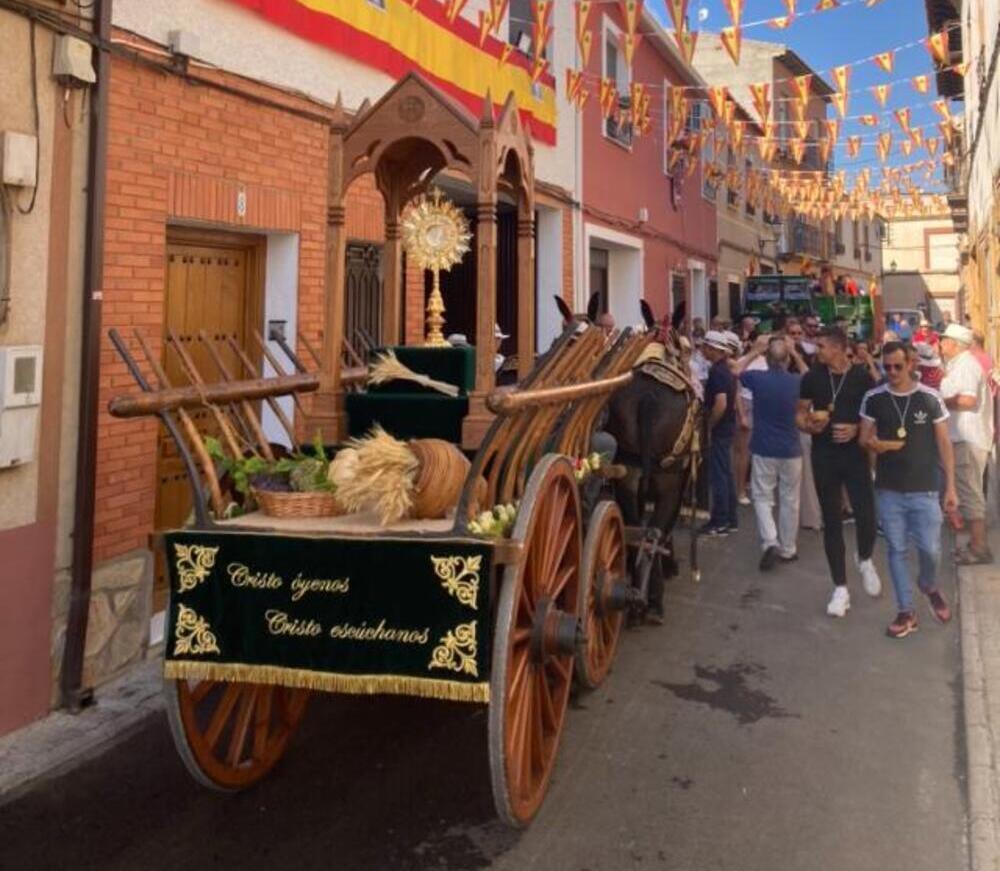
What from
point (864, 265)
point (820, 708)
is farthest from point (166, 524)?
point (864, 265)

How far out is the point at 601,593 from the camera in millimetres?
4668

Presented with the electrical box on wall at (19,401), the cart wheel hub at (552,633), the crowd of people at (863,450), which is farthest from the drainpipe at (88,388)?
the crowd of people at (863,450)

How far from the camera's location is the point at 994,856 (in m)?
3.38

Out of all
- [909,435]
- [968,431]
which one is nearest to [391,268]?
[909,435]

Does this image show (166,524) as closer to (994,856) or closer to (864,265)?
(994,856)

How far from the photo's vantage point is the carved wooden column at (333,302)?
14.1 ft

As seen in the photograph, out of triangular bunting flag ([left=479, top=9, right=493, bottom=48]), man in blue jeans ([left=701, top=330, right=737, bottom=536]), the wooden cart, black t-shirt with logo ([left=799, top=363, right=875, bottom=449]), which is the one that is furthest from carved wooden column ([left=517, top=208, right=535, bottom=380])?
triangular bunting flag ([left=479, top=9, right=493, bottom=48])

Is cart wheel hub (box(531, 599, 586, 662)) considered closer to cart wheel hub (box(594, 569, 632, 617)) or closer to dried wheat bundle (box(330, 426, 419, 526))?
dried wheat bundle (box(330, 426, 419, 526))

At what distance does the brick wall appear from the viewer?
16.8ft

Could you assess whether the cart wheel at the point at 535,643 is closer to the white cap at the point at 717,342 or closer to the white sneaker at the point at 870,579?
the white sneaker at the point at 870,579

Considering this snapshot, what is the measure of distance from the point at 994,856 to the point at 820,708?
1.39 m

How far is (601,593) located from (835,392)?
2648mm

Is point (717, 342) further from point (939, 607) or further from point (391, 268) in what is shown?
point (391, 268)

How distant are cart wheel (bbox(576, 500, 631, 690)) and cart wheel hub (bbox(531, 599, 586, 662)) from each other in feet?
1.90
